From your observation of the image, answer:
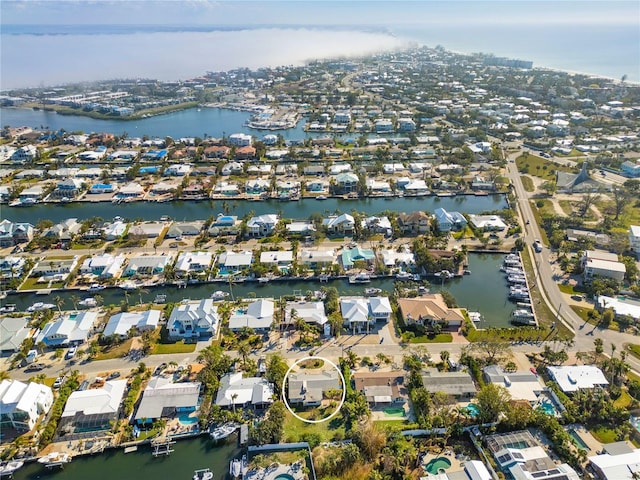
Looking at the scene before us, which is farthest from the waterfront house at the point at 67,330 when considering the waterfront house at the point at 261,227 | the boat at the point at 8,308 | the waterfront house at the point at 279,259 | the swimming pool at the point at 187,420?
the waterfront house at the point at 261,227

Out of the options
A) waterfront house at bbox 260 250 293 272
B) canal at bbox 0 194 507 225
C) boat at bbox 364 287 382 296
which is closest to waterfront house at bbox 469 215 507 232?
canal at bbox 0 194 507 225

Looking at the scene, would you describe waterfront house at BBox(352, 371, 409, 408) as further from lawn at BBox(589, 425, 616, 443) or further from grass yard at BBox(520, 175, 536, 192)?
grass yard at BBox(520, 175, 536, 192)

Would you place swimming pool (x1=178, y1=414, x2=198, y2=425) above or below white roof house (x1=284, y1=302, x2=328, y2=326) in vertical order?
below

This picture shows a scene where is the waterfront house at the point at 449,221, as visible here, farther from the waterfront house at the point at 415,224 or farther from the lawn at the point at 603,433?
the lawn at the point at 603,433

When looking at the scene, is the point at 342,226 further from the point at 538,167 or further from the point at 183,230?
the point at 538,167

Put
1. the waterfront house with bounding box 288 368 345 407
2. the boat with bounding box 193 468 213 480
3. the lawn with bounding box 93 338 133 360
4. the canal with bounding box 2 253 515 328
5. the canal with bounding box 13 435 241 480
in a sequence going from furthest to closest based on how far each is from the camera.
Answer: the canal with bounding box 2 253 515 328, the lawn with bounding box 93 338 133 360, the waterfront house with bounding box 288 368 345 407, the canal with bounding box 13 435 241 480, the boat with bounding box 193 468 213 480

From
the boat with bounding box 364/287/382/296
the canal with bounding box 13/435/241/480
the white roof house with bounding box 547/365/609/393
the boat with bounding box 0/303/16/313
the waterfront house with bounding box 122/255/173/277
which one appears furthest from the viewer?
the waterfront house with bounding box 122/255/173/277
